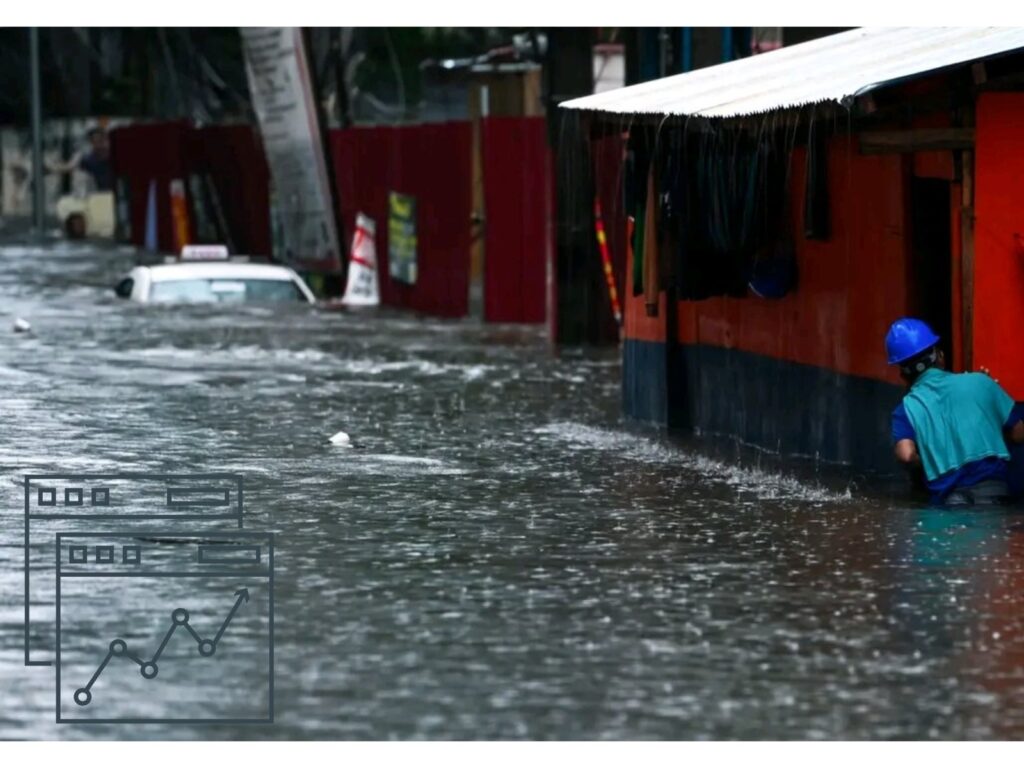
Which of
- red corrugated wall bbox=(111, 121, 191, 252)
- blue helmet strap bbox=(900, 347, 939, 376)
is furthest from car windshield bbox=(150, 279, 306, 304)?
red corrugated wall bbox=(111, 121, 191, 252)

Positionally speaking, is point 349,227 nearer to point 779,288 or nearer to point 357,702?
point 779,288

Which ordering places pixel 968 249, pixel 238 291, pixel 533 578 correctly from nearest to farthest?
pixel 533 578
pixel 968 249
pixel 238 291

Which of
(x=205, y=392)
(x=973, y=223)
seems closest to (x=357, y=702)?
(x=973, y=223)

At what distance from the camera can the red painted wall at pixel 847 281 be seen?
16.1 meters

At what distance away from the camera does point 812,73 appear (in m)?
16.8

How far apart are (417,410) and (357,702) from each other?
11641 millimetres

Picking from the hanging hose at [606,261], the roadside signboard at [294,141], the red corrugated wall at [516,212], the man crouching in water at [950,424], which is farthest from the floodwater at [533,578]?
the roadside signboard at [294,141]

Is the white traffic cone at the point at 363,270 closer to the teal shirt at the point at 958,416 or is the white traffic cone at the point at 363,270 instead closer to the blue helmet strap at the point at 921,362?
the blue helmet strap at the point at 921,362
